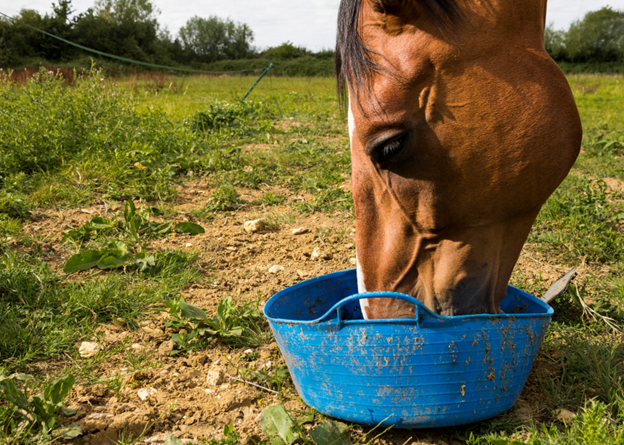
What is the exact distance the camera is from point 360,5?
1.23 metres

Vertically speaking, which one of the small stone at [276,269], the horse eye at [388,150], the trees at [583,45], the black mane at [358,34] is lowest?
the small stone at [276,269]

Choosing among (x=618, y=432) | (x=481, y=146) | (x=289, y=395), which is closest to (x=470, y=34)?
(x=481, y=146)

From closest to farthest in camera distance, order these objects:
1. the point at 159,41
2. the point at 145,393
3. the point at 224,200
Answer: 1. the point at 145,393
2. the point at 224,200
3. the point at 159,41

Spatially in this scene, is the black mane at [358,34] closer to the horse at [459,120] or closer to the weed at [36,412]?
the horse at [459,120]

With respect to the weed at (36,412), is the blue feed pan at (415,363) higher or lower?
higher

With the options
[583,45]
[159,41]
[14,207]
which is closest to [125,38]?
[159,41]

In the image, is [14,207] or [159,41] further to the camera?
[159,41]

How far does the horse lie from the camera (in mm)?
1116

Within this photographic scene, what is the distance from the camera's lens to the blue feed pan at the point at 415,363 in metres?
1.22

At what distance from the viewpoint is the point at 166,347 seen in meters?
1.89

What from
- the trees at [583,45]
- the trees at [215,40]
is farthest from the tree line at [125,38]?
the trees at [583,45]

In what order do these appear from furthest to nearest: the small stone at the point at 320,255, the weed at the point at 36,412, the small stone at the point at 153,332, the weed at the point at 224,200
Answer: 1. the weed at the point at 224,200
2. the small stone at the point at 320,255
3. the small stone at the point at 153,332
4. the weed at the point at 36,412

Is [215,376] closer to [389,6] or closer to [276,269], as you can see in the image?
[276,269]

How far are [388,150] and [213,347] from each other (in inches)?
47.0
